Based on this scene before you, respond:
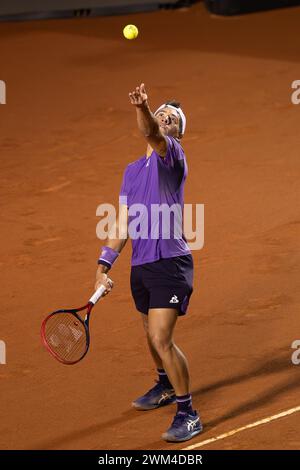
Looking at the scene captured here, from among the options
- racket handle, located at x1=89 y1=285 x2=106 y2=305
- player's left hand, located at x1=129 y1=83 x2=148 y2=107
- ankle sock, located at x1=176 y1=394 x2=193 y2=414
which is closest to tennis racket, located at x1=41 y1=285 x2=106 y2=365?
racket handle, located at x1=89 y1=285 x2=106 y2=305

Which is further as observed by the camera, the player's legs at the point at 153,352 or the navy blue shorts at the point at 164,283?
the player's legs at the point at 153,352

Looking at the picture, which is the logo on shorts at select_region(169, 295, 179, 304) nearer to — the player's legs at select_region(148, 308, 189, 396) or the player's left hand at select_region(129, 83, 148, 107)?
the player's legs at select_region(148, 308, 189, 396)

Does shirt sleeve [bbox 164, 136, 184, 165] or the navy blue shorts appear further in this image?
the navy blue shorts

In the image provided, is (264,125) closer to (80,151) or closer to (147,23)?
(80,151)

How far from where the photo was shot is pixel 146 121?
709cm

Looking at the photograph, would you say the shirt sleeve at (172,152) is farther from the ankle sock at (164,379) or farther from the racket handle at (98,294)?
the ankle sock at (164,379)

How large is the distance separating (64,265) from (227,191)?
2.39m

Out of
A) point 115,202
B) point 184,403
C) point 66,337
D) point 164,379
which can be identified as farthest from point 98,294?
point 115,202

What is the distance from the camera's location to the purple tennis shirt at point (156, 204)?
7594mm

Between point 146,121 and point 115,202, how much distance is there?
5296mm

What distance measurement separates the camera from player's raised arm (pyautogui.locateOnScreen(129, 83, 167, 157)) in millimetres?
6992

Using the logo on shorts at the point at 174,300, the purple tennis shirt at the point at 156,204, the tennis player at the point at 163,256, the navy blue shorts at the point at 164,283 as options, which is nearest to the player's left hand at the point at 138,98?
the tennis player at the point at 163,256

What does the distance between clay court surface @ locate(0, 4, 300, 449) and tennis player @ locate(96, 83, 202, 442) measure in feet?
1.29

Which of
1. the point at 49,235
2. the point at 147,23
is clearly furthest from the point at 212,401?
the point at 147,23
